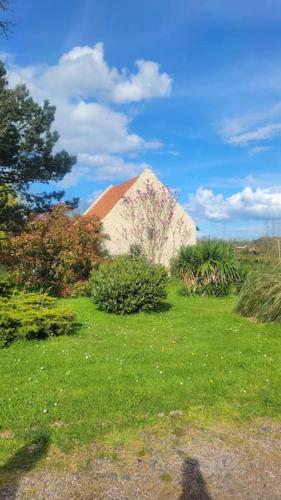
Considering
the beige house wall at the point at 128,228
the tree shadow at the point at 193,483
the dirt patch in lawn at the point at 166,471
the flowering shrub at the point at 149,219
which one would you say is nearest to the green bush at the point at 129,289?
the dirt patch in lawn at the point at 166,471

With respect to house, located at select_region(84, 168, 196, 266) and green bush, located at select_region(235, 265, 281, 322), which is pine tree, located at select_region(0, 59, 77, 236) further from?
green bush, located at select_region(235, 265, 281, 322)

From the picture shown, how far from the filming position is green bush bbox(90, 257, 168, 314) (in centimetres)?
880

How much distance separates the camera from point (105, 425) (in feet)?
11.5

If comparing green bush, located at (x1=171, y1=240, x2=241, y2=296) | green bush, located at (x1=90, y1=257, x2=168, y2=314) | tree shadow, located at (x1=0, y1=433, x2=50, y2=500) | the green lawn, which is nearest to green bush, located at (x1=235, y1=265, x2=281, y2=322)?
the green lawn

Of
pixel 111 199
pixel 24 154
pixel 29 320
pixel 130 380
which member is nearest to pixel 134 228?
pixel 111 199

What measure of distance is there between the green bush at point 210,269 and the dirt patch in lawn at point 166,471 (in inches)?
361

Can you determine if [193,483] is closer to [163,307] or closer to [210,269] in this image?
[163,307]

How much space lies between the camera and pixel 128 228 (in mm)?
19844

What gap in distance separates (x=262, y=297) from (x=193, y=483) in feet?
19.6

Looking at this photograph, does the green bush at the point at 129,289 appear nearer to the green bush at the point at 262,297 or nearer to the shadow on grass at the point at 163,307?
the shadow on grass at the point at 163,307

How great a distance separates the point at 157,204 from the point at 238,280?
790 cm

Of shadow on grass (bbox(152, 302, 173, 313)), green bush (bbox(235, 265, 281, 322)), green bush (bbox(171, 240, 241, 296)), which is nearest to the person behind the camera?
green bush (bbox(235, 265, 281, 322))

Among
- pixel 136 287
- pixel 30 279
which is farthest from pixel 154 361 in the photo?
pixel 30 279

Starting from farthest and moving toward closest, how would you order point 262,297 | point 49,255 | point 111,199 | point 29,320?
Result: point 111,199, point 49,255, point 262,297, point 29,320
